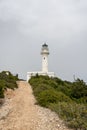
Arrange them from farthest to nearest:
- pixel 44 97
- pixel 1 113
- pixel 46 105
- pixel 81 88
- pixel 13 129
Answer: pixel 81 88 → pixel 44 97 → pixel 46 105 → pixel 1 113 → pixel 13 129

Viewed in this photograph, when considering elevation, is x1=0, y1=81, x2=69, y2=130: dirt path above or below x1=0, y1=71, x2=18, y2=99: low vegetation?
below

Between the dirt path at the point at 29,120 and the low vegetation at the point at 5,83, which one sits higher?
the low vegetation at the point at 5,83

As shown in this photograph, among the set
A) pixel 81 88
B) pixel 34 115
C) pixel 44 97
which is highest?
pixel 81 88

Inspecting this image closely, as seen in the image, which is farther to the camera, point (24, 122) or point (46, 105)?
point (46, 105)

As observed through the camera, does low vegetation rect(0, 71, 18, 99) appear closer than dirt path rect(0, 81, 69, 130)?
No

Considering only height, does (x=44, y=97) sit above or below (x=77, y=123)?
above

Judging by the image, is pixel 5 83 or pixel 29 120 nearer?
pixel 29 120

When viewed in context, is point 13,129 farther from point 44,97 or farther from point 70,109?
point 44,97

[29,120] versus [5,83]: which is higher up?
[5,83]

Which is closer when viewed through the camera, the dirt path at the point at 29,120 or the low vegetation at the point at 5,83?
the dirt path at the point at 29,120

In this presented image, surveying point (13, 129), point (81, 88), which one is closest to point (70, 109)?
point (13, 129)

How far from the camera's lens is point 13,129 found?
478 inches

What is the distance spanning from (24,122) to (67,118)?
191 cm

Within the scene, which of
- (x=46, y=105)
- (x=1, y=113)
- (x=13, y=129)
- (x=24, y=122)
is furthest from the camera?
(x=46, y=105)
